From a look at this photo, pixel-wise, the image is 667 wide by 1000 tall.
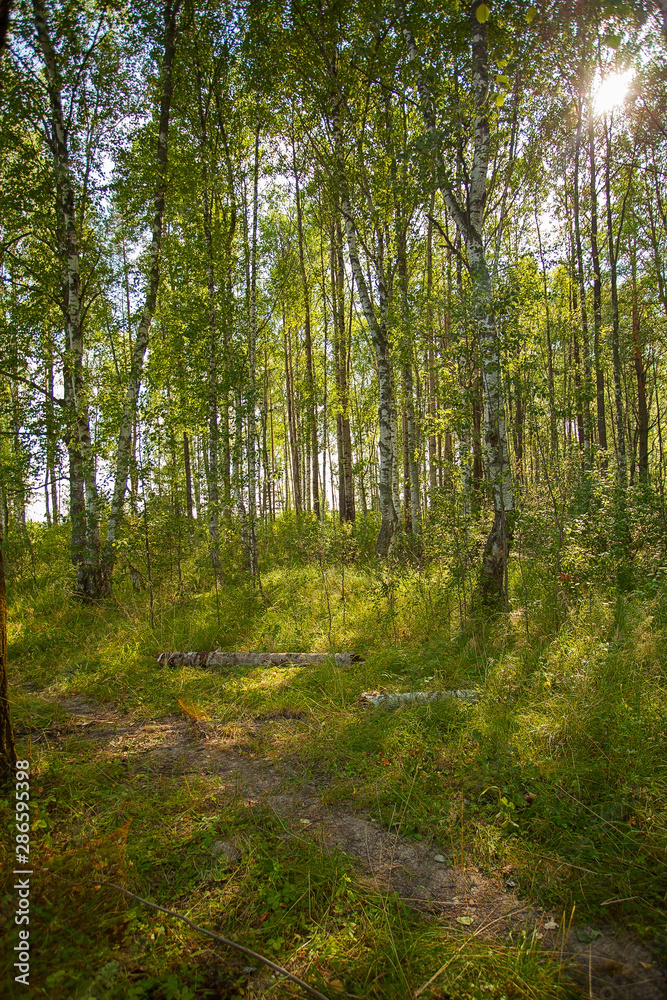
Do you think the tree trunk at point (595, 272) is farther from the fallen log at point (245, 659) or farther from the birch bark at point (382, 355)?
the fallen log at point (245, 659)

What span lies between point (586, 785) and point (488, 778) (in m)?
0.63

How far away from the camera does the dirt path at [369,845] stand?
203cm

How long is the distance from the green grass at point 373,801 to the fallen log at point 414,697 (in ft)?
0.39

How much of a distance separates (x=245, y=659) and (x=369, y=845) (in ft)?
10.9

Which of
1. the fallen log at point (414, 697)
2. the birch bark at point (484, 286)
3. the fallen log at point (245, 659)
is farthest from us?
the birch bark at point (484, 286)

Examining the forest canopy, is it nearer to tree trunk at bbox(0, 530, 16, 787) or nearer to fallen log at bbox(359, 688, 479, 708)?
fallen log at bbox(359, 688, 479, 708)

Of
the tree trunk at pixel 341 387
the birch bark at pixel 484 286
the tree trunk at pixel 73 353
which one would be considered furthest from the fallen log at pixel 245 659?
the tree trunk at pixel 341 387

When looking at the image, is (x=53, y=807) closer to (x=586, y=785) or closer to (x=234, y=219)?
(x=586, y=785)

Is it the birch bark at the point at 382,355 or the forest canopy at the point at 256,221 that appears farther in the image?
the birch bark at the point at 382,355

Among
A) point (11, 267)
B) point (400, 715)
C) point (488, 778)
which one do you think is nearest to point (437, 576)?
point (400, 715)

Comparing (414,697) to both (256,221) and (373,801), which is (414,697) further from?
(256,221)

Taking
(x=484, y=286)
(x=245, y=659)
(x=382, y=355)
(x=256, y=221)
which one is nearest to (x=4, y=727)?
(x=245, y=659)

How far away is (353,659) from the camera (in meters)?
5.49

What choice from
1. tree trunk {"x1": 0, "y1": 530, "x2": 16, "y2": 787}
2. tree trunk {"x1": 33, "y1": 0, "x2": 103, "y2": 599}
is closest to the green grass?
tree trunk {"x1": 0, "y1": 530, "x2": 16, "y2": 787}
